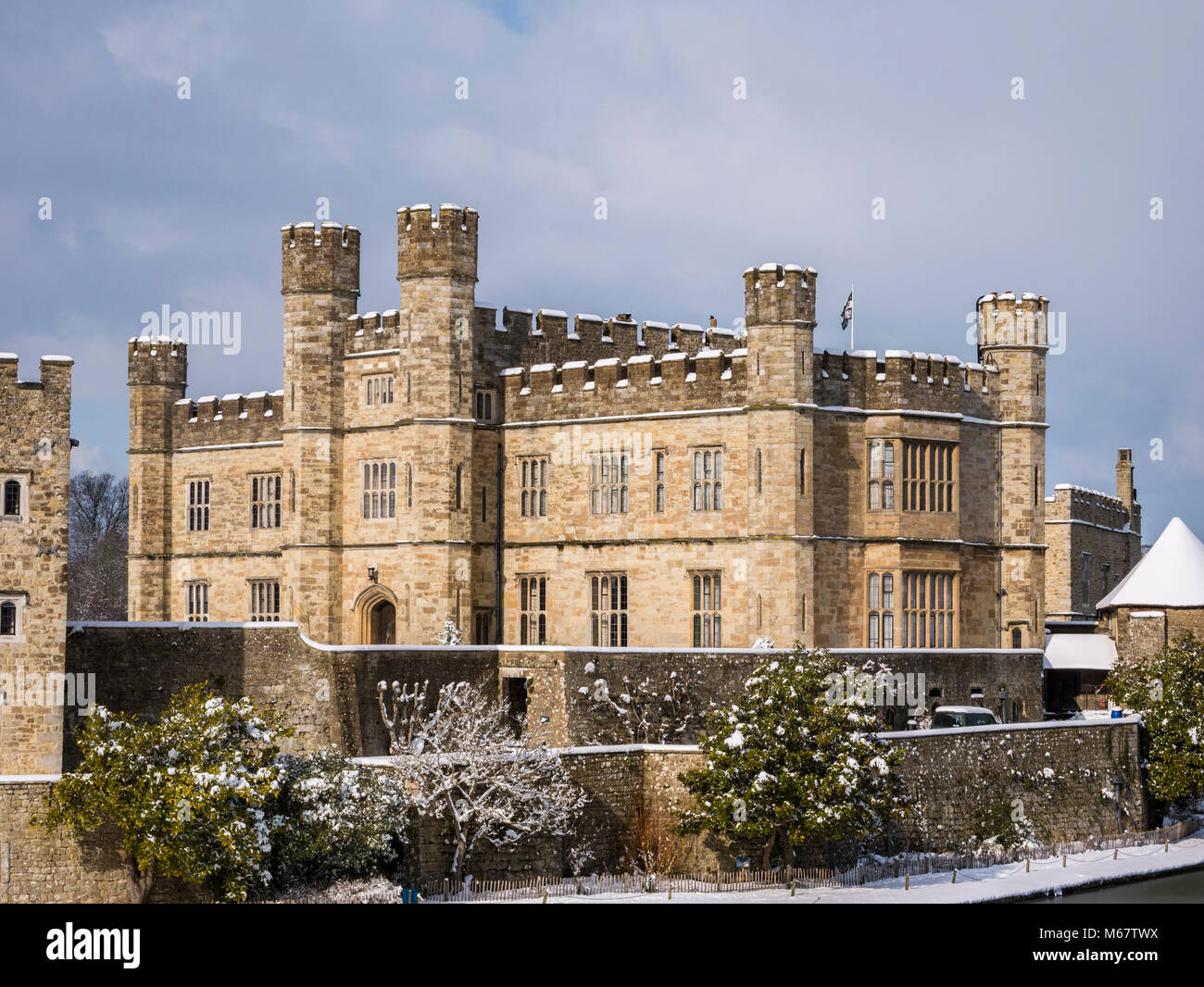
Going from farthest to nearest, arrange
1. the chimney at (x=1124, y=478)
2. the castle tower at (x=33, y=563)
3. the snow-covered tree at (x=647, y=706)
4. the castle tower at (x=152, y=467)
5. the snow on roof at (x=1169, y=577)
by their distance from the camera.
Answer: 1. the chimney at (x=1124, y=478)
2. the castle tower at (x=152, y=467)
3. the snow on roof at (x=1169, y=577)
4. the snow-covered tree at (x=647, y=706)
5. the castle tower at (x=33, y=563)

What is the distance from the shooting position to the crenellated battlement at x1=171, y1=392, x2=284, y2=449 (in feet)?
176

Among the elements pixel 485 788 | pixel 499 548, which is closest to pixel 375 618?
pixel 499 548

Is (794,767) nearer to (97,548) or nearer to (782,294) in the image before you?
(782,294)

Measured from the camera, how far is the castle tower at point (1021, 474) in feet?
161

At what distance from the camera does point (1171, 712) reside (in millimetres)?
48438

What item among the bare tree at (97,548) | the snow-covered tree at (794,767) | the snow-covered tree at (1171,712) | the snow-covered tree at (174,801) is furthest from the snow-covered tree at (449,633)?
the bare tree at (97,548)

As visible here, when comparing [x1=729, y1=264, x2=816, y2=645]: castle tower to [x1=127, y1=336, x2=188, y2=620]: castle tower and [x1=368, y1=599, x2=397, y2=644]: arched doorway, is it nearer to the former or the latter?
[x1=368, y1=599, x2=397, y2=644]: arched doorway

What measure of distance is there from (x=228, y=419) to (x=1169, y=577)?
29.5m

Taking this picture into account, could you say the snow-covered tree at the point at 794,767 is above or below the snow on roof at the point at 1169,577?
below

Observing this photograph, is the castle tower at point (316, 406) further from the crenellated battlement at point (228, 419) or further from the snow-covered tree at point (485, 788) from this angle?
the snow-covered tree at point (485, 788)

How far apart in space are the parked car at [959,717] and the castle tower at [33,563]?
68.9ft

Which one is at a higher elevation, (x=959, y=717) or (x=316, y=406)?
(x=316, y=406)

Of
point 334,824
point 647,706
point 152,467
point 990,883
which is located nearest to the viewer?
point 334,824
